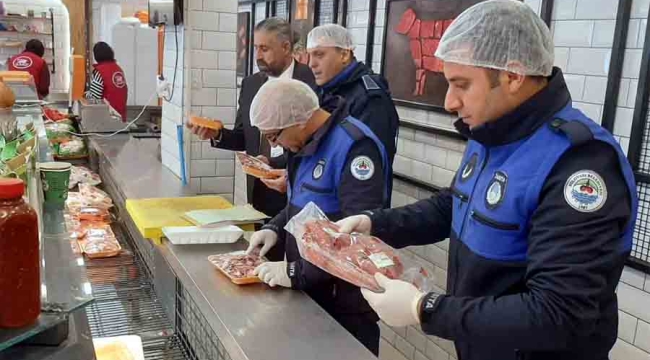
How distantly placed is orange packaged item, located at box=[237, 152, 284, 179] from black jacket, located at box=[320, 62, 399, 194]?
52 cm

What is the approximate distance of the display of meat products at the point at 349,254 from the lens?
4.90ft

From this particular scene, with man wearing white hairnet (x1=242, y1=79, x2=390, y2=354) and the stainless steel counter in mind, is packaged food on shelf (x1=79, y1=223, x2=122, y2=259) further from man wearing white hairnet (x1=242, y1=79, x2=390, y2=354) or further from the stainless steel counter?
man wearing white hairnet (x1=242, y1=79, x2=390, y2=354)

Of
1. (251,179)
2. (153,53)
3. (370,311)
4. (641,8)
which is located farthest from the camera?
(153,53)

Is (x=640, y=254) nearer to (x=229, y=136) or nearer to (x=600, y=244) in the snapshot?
(x=600, y=244)

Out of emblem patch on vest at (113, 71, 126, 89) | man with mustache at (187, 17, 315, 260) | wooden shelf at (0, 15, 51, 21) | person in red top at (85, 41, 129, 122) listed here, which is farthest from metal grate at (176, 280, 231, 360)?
wooden shelf at (0, 15, 51, 21)

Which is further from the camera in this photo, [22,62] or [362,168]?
[22,62]

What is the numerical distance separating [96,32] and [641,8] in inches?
467

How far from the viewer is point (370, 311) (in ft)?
6.89

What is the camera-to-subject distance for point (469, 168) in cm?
162

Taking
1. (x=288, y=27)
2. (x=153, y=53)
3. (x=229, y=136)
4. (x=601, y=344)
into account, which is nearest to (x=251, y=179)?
(x=229, y=136)

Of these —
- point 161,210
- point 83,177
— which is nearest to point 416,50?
point 161,210

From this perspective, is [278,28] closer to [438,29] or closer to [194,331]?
[438,29]

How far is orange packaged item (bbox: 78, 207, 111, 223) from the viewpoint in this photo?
112 inches

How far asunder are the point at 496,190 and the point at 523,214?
100 mm
